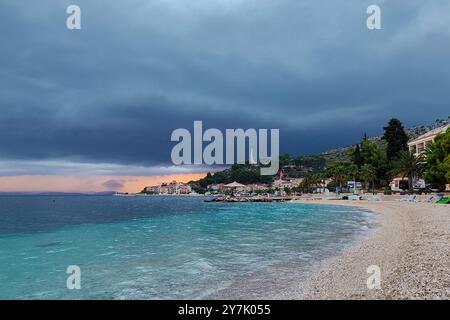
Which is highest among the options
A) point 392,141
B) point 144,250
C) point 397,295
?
point 392,141

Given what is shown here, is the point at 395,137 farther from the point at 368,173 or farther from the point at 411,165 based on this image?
the point at 411,165

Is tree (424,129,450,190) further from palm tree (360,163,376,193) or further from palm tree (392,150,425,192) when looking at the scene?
palm tree (360,163,376,193)

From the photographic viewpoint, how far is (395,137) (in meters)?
86.4

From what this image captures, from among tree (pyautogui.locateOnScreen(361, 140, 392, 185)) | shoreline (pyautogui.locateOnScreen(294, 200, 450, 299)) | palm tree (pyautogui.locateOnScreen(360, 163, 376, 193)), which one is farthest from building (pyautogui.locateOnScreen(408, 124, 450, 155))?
shoreline (pyautogui.locateOnScreen(294, 200, 450, 299))

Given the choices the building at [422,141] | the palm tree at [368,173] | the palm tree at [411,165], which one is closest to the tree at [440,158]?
the palm tree at [411,165]

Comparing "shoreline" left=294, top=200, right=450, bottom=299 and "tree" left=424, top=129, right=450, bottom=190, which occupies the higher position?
"tree" left=424, top=129, right=450, bottom=190

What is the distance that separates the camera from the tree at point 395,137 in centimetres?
8562

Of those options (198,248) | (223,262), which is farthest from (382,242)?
(198,248)

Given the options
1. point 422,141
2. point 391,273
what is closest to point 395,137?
point 422,141

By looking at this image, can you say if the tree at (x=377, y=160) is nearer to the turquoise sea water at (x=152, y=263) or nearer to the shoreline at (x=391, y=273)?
the turquoise sea water at (x=152, y=263)

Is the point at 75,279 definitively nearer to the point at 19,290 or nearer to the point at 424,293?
the point at 19,290

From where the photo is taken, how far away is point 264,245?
60.6ft

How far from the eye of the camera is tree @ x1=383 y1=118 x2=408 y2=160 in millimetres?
85625

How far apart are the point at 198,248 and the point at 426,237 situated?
466 inches
